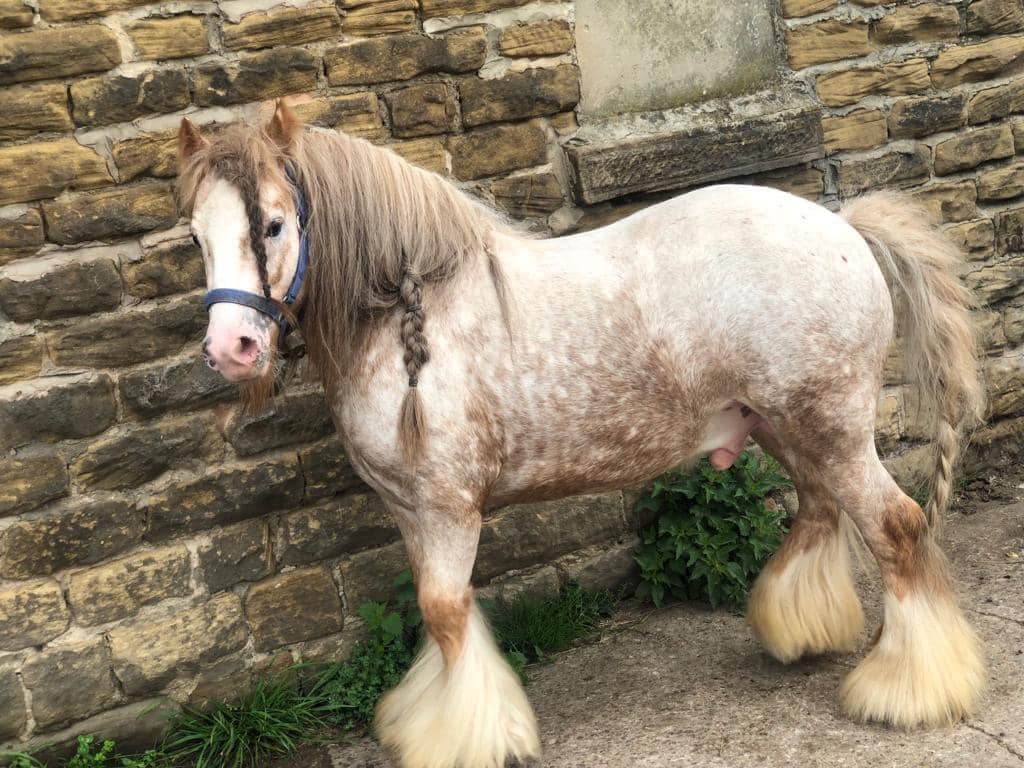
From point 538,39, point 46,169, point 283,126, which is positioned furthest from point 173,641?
point 538,39

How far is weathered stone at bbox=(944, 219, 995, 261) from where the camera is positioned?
14.3ft

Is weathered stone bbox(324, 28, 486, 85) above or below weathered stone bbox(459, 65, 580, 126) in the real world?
above

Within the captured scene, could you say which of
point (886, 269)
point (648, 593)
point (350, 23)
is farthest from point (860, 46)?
point (648, 593)

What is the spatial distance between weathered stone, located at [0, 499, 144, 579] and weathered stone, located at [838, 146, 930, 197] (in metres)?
3.09

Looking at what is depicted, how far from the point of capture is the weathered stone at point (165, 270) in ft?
10.0

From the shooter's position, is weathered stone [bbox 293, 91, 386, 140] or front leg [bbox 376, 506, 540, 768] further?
weathered stone [bbox 293, 91, 386, 140]

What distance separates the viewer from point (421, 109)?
338cm

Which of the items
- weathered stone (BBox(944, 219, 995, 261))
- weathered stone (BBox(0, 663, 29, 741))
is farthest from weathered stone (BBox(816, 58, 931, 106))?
weathered stone (BBox(0, 663, 29, 741))

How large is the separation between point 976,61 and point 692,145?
1.52 m

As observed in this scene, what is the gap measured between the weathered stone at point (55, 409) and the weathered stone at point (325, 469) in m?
0.64

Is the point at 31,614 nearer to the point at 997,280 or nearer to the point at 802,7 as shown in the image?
the point at 802,7

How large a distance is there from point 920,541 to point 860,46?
2276 millimetres

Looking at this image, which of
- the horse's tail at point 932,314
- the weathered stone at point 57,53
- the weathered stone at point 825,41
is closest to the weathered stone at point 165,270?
the weathered stone at point 57,53

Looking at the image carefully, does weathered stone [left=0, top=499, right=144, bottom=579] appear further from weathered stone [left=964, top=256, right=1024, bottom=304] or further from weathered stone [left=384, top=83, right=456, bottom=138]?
weathered stone [left=964, top=256, right=1024, bottom=304]
